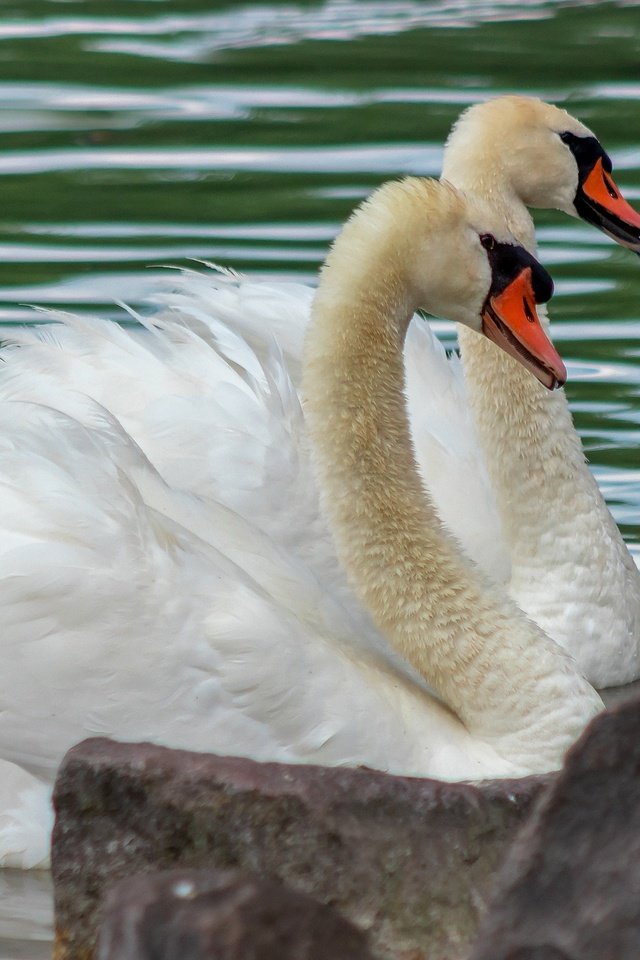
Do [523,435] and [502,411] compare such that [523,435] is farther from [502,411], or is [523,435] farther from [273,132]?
[273,132]

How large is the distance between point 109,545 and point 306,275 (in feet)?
15.1

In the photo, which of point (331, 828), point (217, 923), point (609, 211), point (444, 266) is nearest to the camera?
point (217, 923)

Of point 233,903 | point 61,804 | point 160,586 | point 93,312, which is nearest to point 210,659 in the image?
point 160,586

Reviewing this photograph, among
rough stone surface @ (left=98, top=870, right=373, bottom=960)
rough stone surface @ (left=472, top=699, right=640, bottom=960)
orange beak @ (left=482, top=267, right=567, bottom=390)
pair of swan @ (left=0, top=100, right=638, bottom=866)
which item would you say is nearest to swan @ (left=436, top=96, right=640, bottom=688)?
pair of swan @ (left=0, top=100, right=638, bottom=866)

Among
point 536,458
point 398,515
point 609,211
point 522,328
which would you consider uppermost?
point 522,328

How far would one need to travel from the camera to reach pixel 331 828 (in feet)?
11.5

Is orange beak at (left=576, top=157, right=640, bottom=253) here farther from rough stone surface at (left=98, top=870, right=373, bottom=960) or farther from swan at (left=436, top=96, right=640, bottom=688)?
rough stone surface at (left=98, top=870, right=373, bottom=960)

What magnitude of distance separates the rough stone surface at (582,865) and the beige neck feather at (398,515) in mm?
1762

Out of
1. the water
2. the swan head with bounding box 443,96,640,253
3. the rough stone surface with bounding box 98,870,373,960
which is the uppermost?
the rough stone surface with bounding box 98,870,373,960

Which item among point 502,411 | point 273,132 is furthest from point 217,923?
point 273,132

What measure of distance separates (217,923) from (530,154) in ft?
12.0

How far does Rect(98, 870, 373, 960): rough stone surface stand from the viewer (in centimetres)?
277

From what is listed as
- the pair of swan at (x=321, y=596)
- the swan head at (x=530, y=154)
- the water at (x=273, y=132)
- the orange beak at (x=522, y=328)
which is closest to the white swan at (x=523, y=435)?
the swan head at (x=530, y=154)

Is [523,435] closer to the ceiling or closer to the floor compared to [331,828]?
closer to the floor
